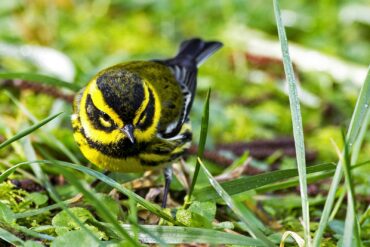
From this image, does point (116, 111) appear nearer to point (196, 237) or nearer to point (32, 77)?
point (32, 77)

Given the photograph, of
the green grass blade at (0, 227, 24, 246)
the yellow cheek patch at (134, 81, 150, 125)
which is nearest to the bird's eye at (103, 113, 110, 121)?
the yellow cheek patch at (134, 81, 150, 125)

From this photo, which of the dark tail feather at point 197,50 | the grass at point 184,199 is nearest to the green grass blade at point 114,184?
the grass at point 184,199

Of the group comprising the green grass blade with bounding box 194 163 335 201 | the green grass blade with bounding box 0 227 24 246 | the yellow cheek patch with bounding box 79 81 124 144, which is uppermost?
the yellow cheek patch with bounding box 79 81 124 144

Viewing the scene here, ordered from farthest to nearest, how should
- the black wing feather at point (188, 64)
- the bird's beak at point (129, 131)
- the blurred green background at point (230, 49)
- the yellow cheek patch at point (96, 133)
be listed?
the blurred green background at point (230, 49), the black wing feather at point (188, 64), the yellow cheek patch at point (96, 133), the bird's beak at point (129, 131)

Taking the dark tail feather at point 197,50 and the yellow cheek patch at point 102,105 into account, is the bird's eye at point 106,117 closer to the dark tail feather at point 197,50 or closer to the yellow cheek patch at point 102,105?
the yellow cheek patch at point 102,105

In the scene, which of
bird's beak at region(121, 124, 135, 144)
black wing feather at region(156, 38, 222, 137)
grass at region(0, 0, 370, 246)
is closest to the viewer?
grass at region(0, 0, 370, 246)

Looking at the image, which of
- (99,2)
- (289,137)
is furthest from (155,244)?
(99,2)

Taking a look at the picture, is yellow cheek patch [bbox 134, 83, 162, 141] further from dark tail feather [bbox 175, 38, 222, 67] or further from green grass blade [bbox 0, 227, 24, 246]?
dark tail feather [bbox 175, 38, 222, 67]
